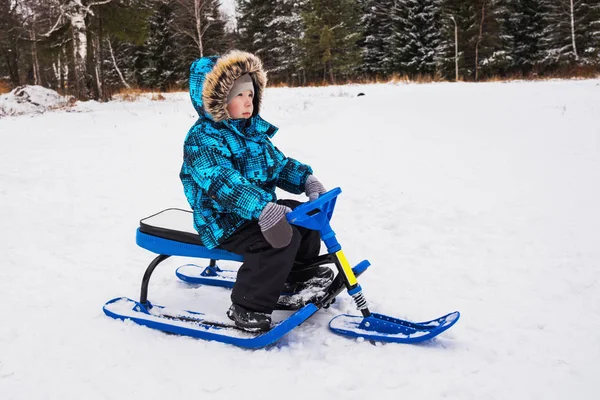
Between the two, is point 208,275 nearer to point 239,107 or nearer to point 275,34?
point 239,107

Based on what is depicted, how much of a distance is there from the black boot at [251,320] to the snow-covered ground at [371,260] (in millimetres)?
150

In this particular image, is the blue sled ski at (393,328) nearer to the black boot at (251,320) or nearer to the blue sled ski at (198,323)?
the blue sled ski at (198,323)

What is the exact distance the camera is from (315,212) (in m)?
2.66

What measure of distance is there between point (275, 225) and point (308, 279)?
38.4 inches

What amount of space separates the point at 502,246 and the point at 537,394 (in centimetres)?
205

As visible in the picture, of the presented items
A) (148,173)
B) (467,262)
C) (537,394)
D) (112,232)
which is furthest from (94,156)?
(537,394)

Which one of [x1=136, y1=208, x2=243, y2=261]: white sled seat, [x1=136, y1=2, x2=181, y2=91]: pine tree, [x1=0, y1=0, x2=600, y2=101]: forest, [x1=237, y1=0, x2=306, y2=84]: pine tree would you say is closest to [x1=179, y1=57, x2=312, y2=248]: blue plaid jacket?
[x1=136, y1=208, x2=243, y2=261]: white sled seat

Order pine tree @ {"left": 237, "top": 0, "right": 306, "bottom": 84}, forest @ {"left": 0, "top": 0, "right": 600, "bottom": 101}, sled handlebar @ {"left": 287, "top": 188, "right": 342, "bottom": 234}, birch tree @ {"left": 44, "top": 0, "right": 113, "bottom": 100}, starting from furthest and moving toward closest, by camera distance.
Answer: pine tree @ {"left": 237, "top": 0, "right": 306, "bottom": 84}, forest @ {"left": 0, "top": 0, "right": 600, "bottom": 101}, birch tree @ {"left": 44, "top": 0, "right": 113, "bottom": 100}, sled handlebar @ {"left": 287, "top": 188, "right": 342, "bottom": 234}

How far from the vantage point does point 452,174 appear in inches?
233

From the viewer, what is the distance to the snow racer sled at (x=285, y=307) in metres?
2.65

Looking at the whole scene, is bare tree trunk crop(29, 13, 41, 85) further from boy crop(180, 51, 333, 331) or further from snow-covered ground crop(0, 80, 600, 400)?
boy crop(180, 51, 333, 331)

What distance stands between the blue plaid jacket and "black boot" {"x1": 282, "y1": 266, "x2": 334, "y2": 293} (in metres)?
0.70

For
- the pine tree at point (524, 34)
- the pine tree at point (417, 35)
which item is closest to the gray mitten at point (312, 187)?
the pine tree at point (417, 35)

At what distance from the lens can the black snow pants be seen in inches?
106
